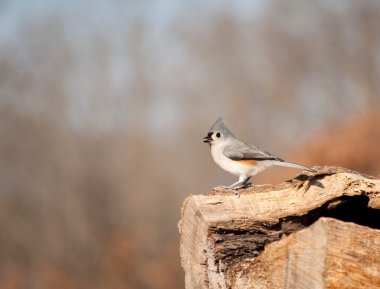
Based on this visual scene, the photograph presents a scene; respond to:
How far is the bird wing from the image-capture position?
14.3 ft

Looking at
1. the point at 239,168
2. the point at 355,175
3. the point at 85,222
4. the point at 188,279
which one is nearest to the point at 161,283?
the point at 85,222

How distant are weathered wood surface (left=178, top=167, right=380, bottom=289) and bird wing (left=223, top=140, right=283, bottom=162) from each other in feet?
2.62

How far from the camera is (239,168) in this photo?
177 inches

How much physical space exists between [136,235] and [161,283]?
881mm

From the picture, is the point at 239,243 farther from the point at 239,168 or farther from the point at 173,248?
the point at 173,248

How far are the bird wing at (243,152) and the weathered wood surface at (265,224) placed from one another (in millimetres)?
798

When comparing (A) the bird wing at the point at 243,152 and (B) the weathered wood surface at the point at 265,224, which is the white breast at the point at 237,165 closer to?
(A) the bird wing at the point at 243,152

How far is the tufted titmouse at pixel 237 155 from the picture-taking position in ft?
14.4

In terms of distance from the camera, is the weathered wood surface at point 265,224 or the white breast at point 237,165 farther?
the white breast at point 237,165

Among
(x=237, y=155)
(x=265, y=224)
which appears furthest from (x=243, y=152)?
(x=265, y=224)

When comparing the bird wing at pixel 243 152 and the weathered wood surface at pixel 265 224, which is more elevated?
the bird wing at pixel 243 152

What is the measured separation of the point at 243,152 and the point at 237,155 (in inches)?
1.9

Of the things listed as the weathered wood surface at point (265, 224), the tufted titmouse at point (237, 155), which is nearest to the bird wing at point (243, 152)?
the tufted titmouse at point (237, 155)

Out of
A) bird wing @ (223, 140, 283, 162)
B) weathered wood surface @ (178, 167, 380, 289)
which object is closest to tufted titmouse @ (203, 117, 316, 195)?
bird wing @ (223, 140, 283, 162)
